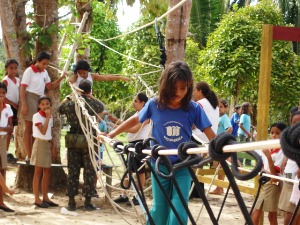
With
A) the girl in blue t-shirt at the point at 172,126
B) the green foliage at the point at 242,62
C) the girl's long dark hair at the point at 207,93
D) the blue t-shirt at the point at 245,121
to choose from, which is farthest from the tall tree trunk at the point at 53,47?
the green foliage at the point at 242,62

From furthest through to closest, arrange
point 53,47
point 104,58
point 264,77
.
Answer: point 104,58, point 53,47, point 264,77

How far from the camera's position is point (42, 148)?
24.6 ft

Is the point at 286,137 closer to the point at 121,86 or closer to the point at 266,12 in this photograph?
the point at 266,12

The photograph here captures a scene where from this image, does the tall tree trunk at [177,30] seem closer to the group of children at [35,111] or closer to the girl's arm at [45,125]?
the group of children at [35,111]

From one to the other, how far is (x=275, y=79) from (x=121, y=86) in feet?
26.6

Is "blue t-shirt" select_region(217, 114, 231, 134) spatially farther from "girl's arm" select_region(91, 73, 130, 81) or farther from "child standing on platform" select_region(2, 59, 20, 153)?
"child standing on platform" select_region(2, 59, 20, 153)

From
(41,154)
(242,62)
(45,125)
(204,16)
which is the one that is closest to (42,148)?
(41,154)

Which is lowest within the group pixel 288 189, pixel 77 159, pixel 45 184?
pixel 45 184

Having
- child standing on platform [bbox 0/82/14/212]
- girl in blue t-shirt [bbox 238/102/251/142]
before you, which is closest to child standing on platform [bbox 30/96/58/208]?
child standing on platform [bbox 0/82/14/212]

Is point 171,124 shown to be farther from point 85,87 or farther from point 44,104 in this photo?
point 44,104

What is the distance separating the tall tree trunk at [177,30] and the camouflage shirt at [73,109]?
1.15m

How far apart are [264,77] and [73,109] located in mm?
2355

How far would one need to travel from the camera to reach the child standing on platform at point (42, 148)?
7.34 metres

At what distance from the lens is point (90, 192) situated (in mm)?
7418
